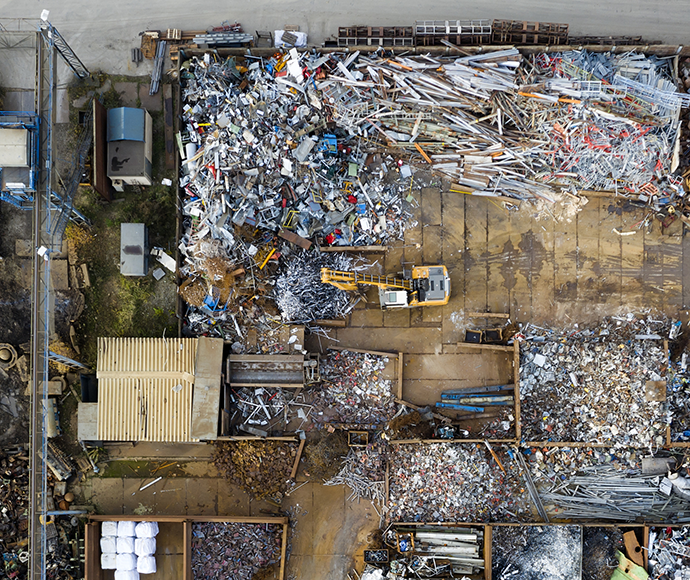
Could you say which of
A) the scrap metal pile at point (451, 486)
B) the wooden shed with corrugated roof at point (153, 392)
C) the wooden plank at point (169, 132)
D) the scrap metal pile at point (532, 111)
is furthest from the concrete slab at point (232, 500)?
the scrap metal pile at point (532, 111)

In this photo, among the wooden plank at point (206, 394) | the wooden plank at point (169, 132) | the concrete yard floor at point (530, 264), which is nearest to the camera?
the wooden plank at point (206, 394)

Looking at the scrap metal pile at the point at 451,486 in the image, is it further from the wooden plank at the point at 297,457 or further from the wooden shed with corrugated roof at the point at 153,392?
the wooden shed with corrugated roof at the point at 153,392

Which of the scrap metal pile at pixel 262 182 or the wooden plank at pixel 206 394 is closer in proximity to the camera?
the wooden plank at pixel 206 394

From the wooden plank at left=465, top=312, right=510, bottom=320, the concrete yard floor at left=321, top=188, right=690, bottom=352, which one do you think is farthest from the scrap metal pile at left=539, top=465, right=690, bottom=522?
the wooden plank at left=465, top=312, right=510, bottom=320

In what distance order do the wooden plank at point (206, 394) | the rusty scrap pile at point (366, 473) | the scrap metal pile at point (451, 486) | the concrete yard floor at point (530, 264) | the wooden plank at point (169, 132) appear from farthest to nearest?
1. the concrete yard floor at point (530, 264)
2. the wooden plank at point (169, 132)
3. the rusty scrap pile at point (366, 473)
4. the scrap metal pile at point (451, 486)
5. the wooden plank at point (206, 394)

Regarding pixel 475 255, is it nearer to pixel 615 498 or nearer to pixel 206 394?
pixel 615 498

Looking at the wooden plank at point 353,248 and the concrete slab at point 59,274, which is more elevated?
the wooden plank at point 353,248

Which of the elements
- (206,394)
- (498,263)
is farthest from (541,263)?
(206,394)
